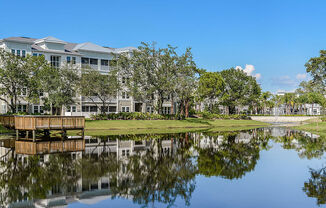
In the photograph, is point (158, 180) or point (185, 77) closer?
point (158, 180)

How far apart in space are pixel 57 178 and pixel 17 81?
2865 centimetres

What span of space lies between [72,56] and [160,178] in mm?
48734

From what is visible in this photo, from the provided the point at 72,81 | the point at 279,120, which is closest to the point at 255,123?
the point at 279,120

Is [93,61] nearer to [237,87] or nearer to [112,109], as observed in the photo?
[112,109]

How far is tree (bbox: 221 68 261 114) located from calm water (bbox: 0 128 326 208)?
51.3 meters

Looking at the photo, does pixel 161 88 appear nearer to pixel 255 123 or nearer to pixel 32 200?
pixel 255 123

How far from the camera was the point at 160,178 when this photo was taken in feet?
42.8

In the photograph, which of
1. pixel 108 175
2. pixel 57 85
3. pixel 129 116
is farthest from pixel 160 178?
pixel 129 116

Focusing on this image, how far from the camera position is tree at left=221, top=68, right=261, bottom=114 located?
7169 centimetres

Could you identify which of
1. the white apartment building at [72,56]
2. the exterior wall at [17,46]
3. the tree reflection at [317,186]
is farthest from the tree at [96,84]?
the tree reflection at [317,186]

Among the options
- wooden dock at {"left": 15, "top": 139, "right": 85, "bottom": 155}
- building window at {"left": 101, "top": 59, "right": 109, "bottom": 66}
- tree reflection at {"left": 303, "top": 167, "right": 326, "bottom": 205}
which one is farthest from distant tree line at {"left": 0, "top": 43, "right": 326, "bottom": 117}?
tree reflection at {"left": 303, "top": 167, "right": 326, "bottom": 205}

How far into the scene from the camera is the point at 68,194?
10977 mm

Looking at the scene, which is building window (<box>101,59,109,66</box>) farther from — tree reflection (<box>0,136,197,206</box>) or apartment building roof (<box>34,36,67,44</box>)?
tree reflection (<box>0,136,197,206</box>)

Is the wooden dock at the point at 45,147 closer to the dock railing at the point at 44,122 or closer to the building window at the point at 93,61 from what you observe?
the dock railing at the point at 44,122
